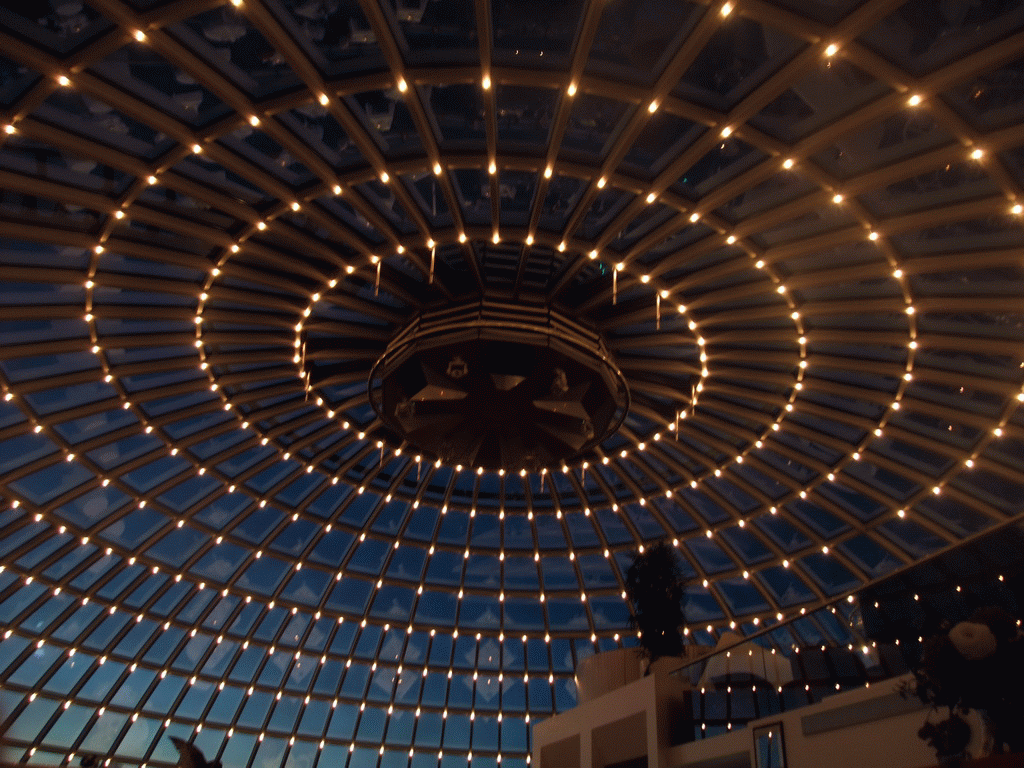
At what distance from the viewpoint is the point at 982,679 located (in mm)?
8672

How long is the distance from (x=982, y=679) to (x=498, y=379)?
17338 mm

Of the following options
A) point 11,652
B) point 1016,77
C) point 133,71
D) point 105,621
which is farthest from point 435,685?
point 1016,77

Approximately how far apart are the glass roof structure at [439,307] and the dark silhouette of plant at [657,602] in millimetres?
6752

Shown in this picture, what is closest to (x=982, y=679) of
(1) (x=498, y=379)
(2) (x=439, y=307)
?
(1) (x=498, y=379)

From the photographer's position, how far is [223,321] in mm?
26109

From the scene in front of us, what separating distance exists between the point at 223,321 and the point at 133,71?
971 centimetres

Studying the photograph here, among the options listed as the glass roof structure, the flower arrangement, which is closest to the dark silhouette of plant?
the glass roof structure

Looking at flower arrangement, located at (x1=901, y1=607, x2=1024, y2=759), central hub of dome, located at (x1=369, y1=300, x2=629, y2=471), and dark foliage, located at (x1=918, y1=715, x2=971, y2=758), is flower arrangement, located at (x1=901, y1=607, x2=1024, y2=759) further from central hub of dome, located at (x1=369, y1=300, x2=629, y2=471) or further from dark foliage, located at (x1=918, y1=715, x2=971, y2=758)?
central hub of dome, located at (x1=369, y1=300, x2=629, y2=471)

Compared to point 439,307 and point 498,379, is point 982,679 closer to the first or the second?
point 498,379

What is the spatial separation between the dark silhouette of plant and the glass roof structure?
22.2ft

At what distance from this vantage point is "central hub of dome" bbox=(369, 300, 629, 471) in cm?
2502

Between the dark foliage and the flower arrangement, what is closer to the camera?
the flower arrangement

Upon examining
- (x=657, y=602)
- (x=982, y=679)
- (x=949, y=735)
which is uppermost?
(x=657, y=602)

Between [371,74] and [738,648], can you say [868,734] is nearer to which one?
[738,648]
